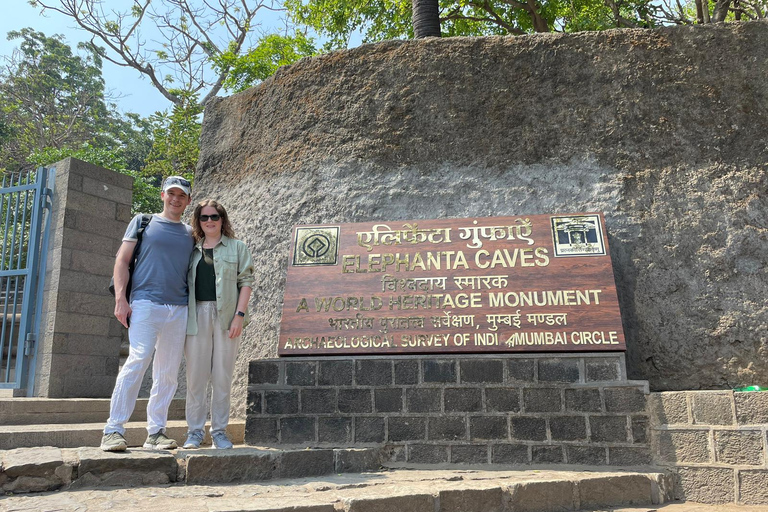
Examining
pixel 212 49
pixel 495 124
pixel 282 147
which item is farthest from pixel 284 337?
pixel 212 49

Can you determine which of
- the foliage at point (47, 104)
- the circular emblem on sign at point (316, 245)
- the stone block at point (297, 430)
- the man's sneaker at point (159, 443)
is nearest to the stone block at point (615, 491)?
the stone block at point (297, 430)

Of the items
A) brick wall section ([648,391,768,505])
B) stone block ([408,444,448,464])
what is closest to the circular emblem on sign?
stone block ([408,444,448,464])

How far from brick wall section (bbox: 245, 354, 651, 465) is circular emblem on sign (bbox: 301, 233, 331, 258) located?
0.91 meters

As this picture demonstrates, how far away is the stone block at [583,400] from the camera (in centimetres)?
390

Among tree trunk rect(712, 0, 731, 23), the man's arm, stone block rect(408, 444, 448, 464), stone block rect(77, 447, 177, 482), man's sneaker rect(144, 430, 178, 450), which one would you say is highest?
tree trunk rect(712, 0, 731, 23)

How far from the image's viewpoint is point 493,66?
559 cm

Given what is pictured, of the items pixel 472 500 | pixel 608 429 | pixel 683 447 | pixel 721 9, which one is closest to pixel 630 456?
pixel 608 429

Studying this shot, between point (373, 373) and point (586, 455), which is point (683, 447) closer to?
point (586, 455)

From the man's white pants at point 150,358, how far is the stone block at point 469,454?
1837mm

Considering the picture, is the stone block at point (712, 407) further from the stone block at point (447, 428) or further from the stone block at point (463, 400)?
the stone block at point (447, 428)

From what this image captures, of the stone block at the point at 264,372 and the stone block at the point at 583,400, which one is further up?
the stone block at the point at 264,372

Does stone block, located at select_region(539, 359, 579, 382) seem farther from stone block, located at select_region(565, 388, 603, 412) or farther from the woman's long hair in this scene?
the woman's long hair

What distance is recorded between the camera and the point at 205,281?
3973 mm

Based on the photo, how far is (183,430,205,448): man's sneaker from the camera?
3.74 m
